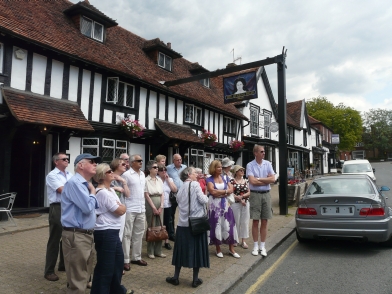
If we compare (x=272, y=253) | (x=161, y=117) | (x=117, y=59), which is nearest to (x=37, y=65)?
(x=117, y=59)

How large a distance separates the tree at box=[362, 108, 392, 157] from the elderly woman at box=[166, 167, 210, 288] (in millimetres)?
85320

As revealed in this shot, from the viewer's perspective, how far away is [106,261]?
3254 mm

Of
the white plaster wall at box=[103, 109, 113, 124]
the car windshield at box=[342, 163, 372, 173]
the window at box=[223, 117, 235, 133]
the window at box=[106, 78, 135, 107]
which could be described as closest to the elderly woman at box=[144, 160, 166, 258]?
the white plaster wall at box=[103, 109, 113, 124]

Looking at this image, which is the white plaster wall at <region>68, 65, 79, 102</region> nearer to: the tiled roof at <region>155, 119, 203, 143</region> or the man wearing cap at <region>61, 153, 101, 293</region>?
the tiled roof at <region>155, 119, 203, 143</region>

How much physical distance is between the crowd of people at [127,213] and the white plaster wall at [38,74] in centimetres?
552

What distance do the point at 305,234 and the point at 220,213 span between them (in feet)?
5.98

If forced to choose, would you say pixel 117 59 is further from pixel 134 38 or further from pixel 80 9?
pixel 134 38

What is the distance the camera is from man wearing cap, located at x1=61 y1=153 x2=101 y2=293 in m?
3.05

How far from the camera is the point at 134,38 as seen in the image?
55.8ft

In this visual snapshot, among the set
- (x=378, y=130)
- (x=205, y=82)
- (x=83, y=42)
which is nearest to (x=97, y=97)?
(x=83, y=42)

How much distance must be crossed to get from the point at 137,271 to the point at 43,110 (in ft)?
20.5

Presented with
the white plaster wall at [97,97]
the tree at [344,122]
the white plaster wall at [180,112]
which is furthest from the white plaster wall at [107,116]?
the tree at [344,122]

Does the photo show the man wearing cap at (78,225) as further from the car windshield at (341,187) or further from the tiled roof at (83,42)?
the tiled roof at (83,42)

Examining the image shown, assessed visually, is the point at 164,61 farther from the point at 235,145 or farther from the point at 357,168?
the point at 357,168
